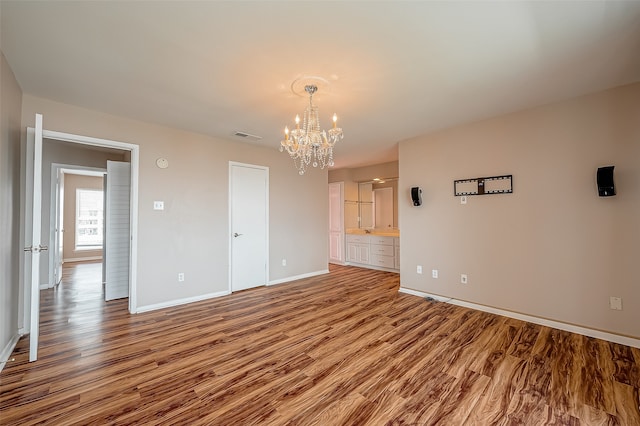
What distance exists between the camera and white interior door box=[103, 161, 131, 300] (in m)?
4.24

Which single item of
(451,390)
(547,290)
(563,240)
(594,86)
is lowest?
(451,390)

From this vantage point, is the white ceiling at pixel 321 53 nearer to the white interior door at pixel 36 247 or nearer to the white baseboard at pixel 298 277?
the white interior door at pixel 36 247

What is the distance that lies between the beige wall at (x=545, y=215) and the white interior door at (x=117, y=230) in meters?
4.84

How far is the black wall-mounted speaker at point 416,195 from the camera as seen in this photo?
4.18 m

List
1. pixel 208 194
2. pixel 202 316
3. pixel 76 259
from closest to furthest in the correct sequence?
pixel 202 316
pixel 208 194
pixel 76 259

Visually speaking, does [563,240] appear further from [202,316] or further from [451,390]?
[202,316]

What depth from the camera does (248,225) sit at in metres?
4.69

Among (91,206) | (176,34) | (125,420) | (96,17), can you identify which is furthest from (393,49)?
(91,206)

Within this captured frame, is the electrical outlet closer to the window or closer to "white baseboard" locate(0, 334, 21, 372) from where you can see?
"white baseboard" locate(0, 334, 21, 372)

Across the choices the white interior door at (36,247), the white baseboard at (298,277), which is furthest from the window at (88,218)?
the white interior door at (36,247)

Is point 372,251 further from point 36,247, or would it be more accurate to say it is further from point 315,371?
point 36,247

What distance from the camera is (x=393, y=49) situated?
6.75 feet

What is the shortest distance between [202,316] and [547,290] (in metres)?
4.16

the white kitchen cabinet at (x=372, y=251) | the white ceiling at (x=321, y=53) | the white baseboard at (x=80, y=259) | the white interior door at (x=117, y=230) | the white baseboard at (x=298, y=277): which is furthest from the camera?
the white baseboard at (x=80, y=259)
